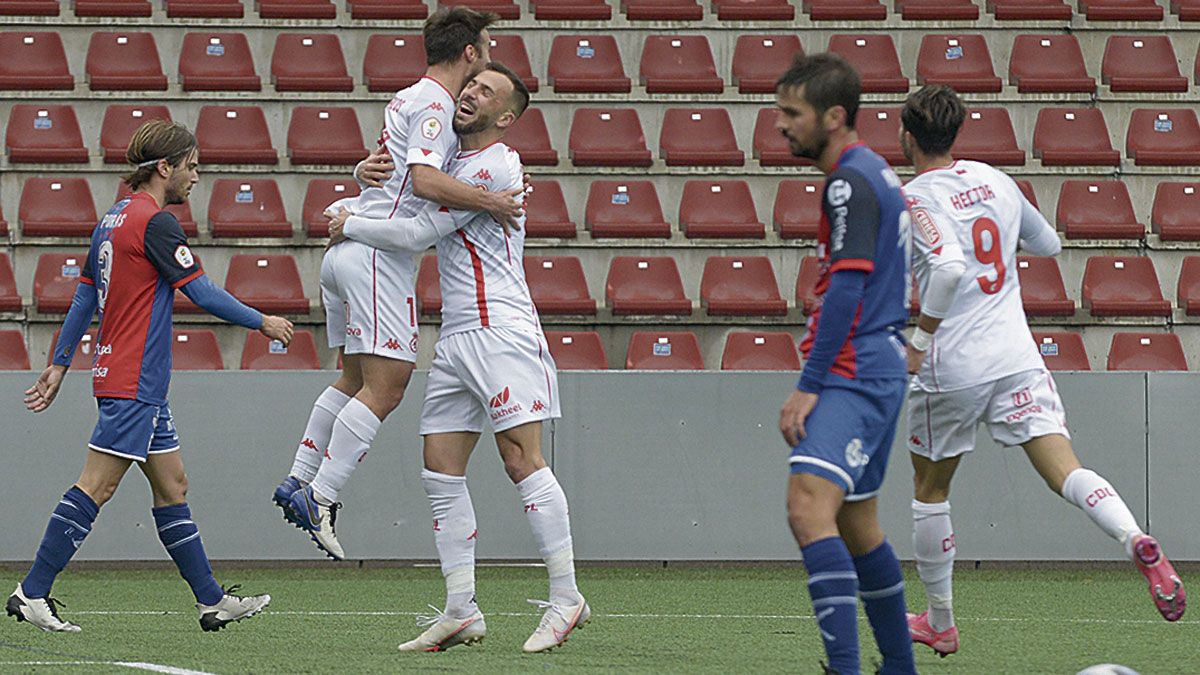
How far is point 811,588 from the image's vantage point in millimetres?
4090

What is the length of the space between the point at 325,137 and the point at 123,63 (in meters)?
2.00

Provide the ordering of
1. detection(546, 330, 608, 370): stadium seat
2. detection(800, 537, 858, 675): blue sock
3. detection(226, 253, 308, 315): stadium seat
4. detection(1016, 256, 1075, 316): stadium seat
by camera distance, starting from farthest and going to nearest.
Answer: detection(1016, 256, 1075, 316): stadium seat
detection(226, 253, 308, 315): stadium seat
detection(546, 330, 608, 370): stadium seat
detection(800, 537, 858, 675): blue sock

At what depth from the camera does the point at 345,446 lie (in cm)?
626

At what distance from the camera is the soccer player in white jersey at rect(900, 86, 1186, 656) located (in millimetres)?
5633

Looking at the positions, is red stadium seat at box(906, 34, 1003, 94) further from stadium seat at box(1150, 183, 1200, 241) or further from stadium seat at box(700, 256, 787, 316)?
stadium seat at box(700, 256, 787, 316)

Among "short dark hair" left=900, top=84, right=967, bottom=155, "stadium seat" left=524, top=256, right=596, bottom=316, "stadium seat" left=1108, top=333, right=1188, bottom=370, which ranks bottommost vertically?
"stadium seat" left=1108, top=333, right=1188, bottom=370

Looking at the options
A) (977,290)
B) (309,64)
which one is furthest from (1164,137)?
(977,290)

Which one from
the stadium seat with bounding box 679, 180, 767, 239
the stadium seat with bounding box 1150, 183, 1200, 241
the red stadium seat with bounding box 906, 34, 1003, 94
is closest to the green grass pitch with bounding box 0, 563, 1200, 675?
→ the stadium seat with bounding box 679, 180, 767, 239

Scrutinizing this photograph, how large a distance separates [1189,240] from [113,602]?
9.04 meters

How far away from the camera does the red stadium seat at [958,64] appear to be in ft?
47.4

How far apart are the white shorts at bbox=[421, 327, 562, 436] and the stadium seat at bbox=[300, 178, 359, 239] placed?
7.08 meters

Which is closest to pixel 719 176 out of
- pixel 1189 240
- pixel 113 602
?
pixel 1189 240

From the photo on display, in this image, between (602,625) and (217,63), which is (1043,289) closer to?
(602,625)

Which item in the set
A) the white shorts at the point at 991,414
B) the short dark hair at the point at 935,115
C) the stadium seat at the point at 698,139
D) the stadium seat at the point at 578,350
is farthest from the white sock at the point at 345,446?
the stadium seat at the point at 698,139
